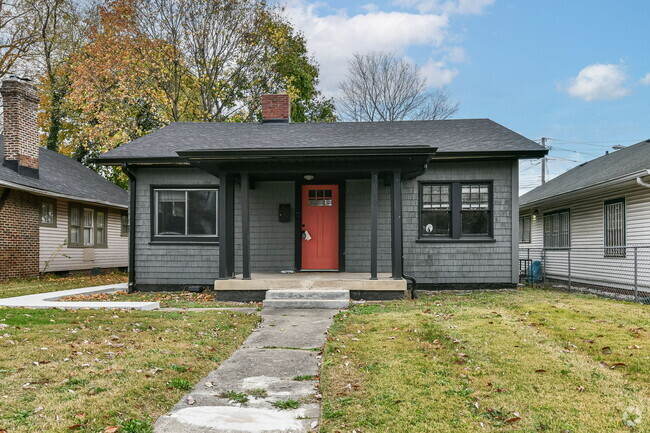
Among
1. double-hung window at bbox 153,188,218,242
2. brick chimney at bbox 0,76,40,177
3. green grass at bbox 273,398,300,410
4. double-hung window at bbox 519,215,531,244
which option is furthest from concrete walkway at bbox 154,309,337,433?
double-hung window at bbox 519,215,531,244

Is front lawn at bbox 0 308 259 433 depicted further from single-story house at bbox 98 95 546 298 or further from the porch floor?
single-story house at bbox 98 95 546 298

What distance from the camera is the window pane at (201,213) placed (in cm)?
1196

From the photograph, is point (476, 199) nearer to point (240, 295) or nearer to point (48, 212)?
point (240, 295)

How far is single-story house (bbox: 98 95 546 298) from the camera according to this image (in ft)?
37.8

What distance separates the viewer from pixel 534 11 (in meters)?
17.3

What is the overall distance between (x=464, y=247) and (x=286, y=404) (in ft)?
27.7

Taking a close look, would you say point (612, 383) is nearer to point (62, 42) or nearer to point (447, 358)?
point (447, 358)

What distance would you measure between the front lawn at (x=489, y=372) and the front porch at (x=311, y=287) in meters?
1.91

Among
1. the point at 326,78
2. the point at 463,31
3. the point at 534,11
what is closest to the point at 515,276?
the point at 534,11

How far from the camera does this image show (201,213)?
12.0 m

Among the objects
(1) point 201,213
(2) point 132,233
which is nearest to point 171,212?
(1) point 201,213

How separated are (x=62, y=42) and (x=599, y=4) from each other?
73.9ft

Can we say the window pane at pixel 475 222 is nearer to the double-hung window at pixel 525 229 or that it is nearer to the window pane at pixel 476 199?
the window pane at pixel 476 199

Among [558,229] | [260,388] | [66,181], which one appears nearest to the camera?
[260,388]
